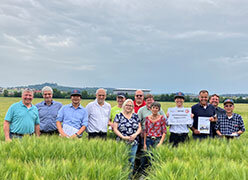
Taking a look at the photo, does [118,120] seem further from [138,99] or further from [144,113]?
[138,99]

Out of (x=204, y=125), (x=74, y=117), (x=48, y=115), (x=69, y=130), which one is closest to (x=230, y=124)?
(x=204, y=125)

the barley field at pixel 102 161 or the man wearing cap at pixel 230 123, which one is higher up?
the man wearing cap at pixel 230 123

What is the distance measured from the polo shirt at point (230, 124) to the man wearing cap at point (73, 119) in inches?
164

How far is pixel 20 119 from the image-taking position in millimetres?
5816

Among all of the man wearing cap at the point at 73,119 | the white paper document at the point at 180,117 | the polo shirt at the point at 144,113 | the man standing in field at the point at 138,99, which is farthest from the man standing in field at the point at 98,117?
the white paper document at the point at 180,117

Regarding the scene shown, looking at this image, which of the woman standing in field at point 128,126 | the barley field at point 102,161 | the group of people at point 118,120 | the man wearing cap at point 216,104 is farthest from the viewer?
the man wearing cap at point 216,104

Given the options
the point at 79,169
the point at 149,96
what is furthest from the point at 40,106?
the point at 79,169

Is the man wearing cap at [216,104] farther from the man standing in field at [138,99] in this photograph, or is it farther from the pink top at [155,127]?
the man standing in field at [138,99]

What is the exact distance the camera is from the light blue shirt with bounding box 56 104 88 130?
6320 millimetres

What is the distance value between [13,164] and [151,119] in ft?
12.8

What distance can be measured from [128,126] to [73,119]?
5.04 feet

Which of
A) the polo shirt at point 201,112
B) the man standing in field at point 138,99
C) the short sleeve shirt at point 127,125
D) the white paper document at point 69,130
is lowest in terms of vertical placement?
the white paper document at point 69,130

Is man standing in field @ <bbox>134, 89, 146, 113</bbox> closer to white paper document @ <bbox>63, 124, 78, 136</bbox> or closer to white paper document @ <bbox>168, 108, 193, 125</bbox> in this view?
white paper document @ <bbox>168, 108, 193, 125</bbox>

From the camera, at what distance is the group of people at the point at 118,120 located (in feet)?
19.4
